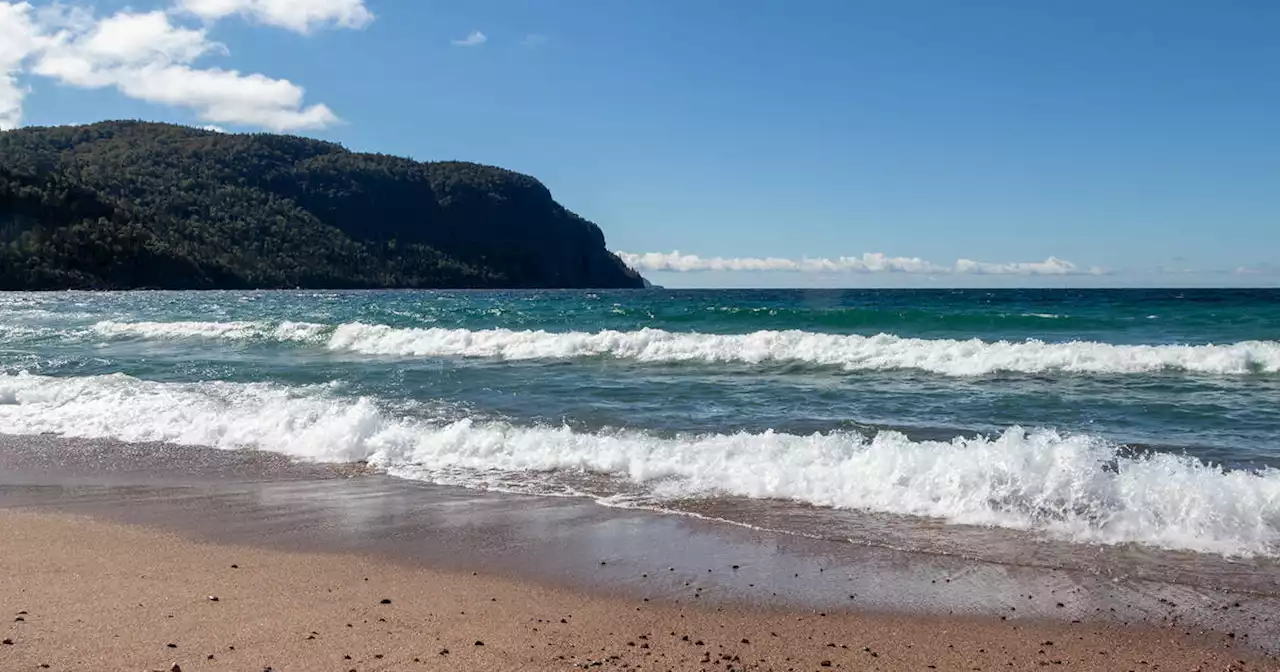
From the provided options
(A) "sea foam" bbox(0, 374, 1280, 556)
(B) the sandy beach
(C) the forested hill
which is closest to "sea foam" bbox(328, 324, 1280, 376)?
(A) "sea foam" bbox(0, 374, 1280, 556)

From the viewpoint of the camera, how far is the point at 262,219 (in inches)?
4985

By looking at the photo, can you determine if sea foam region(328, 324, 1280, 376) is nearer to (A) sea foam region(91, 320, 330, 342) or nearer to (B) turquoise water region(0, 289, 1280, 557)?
(B) turquoise water region(0, 289, 1280, 557)

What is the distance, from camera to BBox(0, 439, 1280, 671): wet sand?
4398mm

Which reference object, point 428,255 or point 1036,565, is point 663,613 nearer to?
point 1036,565

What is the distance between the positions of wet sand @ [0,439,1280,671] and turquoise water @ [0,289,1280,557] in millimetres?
1310

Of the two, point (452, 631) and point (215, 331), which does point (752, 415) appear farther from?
point (215, 331)

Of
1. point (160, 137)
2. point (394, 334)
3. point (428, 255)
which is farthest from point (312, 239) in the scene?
point (394, 334)

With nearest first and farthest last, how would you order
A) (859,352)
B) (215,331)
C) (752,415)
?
(752,415)
(859,352)
(215,331)

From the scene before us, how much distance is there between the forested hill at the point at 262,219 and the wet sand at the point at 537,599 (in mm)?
97860

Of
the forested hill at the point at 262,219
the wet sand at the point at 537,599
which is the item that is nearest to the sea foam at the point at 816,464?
the wet sand at the point at 537,599

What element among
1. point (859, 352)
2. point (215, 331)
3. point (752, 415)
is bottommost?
point (752, 415)

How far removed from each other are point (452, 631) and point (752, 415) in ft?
26.2

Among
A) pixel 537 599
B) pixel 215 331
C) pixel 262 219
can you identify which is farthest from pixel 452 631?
pixel 262 219

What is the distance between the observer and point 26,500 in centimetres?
795
